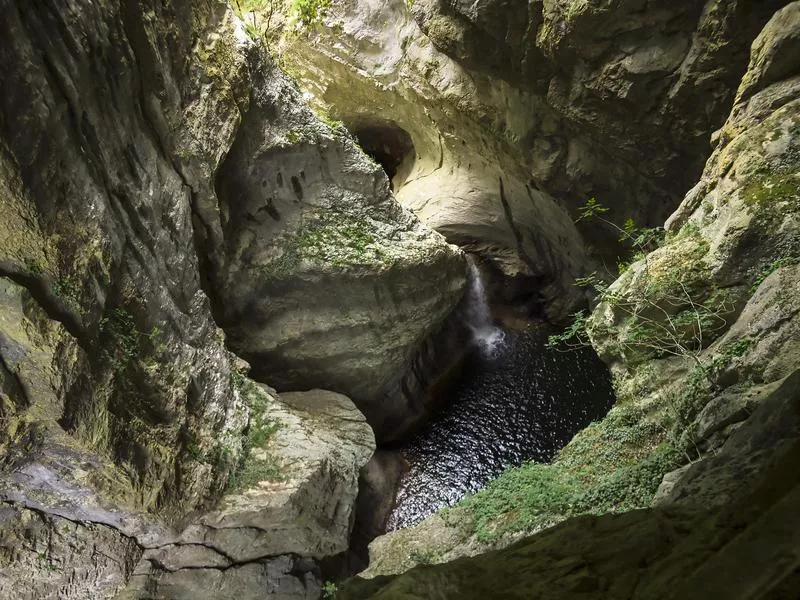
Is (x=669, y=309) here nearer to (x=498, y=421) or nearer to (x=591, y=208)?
(x=591, y=208)

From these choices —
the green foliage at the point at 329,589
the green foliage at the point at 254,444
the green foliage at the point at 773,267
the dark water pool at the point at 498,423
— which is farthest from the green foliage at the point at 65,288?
the green foliage at the point at 773,267

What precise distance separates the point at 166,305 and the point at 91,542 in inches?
126

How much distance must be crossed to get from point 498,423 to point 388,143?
12.4 metres

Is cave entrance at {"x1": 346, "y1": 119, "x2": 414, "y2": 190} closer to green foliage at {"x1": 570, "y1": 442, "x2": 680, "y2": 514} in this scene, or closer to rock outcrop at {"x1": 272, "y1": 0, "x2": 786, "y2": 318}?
rock outcrop at {"x1": 272, "y1": 0, "x2": 786, "y2": 318}

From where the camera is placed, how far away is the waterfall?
49.4 feet

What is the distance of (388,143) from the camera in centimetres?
1980

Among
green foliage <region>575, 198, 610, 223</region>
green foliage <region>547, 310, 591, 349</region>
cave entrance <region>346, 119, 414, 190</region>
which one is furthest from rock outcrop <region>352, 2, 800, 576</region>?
cave entrance <region>346, 119, 414, 190</region>

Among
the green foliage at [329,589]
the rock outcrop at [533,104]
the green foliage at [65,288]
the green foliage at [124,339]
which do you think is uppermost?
the rock outcrop at [533,104]

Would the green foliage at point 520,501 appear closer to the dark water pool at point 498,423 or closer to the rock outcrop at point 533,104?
the dark water pool at point 498,423

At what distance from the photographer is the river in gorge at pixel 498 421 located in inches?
418

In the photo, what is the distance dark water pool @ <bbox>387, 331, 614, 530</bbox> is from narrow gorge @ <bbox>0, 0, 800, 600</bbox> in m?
0.07

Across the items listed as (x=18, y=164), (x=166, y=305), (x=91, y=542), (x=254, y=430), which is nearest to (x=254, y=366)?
(x=254, y=430)

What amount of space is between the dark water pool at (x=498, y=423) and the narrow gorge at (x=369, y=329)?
72 millimetres

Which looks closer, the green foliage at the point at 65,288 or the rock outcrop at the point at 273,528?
the green foliage at the point at 65,288
